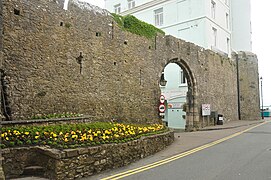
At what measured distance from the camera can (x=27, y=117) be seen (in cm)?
980

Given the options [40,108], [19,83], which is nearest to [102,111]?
[40,108]

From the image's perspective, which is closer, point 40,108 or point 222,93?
point 40,108

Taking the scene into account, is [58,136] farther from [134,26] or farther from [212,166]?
[134,26]

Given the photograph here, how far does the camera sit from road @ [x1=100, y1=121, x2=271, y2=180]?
659 centimetres

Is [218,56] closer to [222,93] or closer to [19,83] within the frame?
[222,93]

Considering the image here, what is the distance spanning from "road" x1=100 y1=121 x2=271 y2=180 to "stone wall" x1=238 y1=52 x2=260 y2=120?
20873 mm

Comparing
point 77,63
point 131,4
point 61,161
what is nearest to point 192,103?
point 77,63

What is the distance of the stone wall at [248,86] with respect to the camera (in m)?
29.7

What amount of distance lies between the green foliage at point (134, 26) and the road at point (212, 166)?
8.44m

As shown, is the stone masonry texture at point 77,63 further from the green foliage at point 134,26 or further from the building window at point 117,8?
the building window at point 117,8

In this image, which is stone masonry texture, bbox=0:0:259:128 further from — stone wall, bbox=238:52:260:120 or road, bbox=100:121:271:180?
stone wall, bbox=238:52:260:120

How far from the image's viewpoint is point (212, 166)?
7609mm

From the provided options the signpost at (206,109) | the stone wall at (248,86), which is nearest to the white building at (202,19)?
the stone wall at (248,86)

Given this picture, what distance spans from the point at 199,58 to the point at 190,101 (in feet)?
12.5
